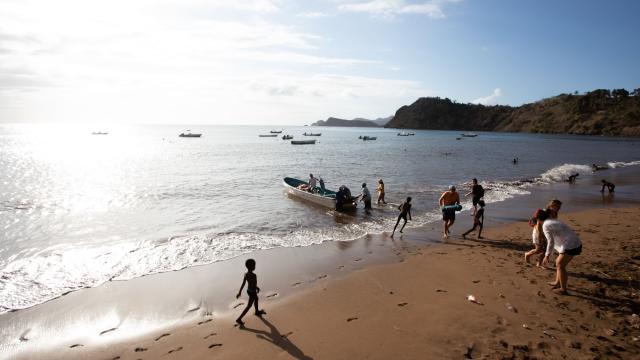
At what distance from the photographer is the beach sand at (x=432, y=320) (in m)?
6.29

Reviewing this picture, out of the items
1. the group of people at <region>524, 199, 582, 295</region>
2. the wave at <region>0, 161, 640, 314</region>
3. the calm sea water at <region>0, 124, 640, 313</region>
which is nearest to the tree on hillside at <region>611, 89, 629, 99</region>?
the calm sea water at <region>0, 124, 640, 313</region>

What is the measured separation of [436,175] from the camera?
36.6 metres

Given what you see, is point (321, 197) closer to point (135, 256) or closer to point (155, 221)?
point (155, 221)

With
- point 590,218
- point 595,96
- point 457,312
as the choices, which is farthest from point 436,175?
point 595,96

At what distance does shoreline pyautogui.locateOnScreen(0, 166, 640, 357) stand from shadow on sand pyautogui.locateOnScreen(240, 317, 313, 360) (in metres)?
1.13

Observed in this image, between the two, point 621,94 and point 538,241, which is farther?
point 621,94

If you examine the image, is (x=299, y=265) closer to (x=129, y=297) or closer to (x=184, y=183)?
(x=129, y=297)

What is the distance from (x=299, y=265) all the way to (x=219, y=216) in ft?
29.3

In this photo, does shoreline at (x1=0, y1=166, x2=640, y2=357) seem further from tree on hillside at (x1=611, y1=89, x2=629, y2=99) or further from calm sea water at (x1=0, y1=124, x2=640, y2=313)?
tree on hillside at (x1=611, y1=89, x2=629, y2=99)

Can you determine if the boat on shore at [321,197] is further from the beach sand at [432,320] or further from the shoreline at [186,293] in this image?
the beach sand at [432,320]

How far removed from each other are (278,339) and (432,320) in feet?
9.90

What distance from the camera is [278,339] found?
7.04 m

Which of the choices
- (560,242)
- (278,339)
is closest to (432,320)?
(278,339)

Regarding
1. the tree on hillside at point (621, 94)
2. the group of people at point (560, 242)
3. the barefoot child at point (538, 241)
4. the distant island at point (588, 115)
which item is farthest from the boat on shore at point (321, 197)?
the tree on hillside at point (621, 94)
